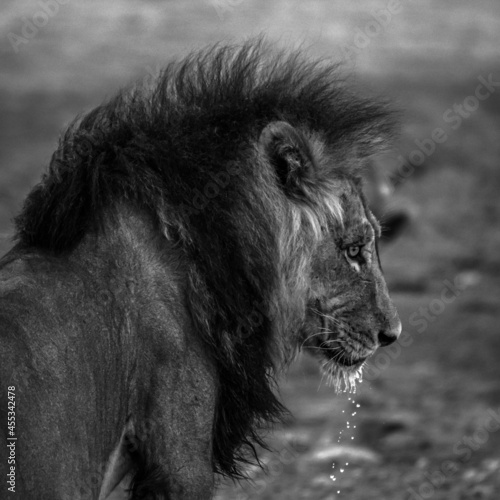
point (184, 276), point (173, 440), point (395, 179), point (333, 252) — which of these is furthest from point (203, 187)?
point (395, 179)

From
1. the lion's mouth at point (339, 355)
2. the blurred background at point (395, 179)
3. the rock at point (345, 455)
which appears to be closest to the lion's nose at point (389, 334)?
the lion's mouth at point (339, 355)

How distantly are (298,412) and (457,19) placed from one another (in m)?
9.44

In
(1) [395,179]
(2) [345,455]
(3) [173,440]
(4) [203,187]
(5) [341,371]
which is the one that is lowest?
(3) [173,440]

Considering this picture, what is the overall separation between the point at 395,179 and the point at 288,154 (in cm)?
719

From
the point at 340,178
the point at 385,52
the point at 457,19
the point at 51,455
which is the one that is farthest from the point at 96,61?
the point at 51,455

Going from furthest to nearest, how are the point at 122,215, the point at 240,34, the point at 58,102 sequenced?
the point at 240,34, the point at 58,102, the point at 122,215

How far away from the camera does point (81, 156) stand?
429 cm

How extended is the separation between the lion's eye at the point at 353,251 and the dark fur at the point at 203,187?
421 mm

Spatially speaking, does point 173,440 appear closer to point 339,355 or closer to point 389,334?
point 339,355

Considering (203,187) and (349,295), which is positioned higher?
(203,187)

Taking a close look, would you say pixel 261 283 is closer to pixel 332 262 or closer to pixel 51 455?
pixel 332 262

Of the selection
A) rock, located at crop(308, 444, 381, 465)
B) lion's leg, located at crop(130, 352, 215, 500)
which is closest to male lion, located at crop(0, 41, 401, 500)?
lion's leg, located at crop(130, 352, 215, 500)

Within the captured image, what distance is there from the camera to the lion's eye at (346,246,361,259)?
182 inches

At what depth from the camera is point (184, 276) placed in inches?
164
